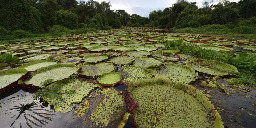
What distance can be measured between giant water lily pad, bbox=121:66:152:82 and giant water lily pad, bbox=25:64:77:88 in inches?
57.1

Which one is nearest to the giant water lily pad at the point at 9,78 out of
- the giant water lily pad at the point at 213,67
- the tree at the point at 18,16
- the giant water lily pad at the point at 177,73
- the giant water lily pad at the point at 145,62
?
the giant water lily pad at the point at 145,62

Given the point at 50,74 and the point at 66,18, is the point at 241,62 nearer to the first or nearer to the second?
the point at 50,74

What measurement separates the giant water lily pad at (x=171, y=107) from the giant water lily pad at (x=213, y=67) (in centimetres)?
159

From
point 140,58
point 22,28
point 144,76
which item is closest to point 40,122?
point 144,76

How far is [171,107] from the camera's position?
7.50 feet

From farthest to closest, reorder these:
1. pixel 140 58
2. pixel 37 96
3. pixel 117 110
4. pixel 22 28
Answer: pixel 22 28, pixel 140 58, pixel 37 96, pixel 117 110

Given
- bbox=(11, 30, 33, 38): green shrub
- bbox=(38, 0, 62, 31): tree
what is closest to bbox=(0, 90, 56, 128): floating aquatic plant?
bbox=(11, 30, 33, 38): green shrub

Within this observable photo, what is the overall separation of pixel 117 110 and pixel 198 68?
2.88 m

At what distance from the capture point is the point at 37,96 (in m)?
2.79

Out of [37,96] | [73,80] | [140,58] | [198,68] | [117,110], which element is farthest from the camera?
[140,58]

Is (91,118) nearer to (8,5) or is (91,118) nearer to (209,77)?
(209,77)

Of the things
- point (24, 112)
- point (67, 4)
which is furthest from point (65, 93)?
point (67, 4)

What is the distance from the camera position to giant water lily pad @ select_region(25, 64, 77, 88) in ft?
10.5

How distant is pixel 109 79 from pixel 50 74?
1630mm
